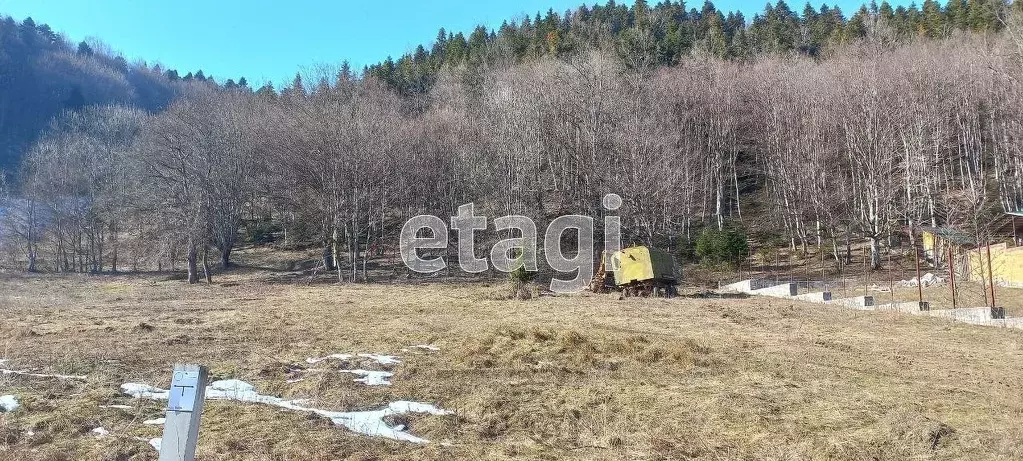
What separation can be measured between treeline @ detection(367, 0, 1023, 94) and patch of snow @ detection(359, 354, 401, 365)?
131 ft

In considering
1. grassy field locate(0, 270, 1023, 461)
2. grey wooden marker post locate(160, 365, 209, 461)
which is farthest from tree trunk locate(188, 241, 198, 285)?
grey wooden marker post locate(160, 365, 209, 461)

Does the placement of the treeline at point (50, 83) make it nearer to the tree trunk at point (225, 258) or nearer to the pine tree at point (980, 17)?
the tree trunk at point (225, 258)

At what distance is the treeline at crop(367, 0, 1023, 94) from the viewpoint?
174ft

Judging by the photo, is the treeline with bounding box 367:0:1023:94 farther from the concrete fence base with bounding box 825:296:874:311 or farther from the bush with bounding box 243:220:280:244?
the concrete fence base with bounding box 825:296:874:311

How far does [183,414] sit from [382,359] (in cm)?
584

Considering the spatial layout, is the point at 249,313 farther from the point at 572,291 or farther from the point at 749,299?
the point at 749,299

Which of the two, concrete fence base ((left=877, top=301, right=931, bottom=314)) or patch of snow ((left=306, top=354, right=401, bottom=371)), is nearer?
patch of snow ((left=306, top=354, right=401, bottom=371))

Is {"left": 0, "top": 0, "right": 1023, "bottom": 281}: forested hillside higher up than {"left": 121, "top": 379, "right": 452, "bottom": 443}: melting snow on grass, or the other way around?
{"left": 0, "top": 0, "right": 1023, "bottom": 281}: forested hillside

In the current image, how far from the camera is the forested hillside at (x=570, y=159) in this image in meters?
32.1

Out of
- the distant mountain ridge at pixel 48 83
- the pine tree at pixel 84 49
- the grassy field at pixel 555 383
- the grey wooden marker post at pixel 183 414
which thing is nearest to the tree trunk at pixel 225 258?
the grassy field at pixel 555 383

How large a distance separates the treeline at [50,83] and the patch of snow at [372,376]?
77.7 m

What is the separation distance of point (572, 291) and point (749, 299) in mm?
6651

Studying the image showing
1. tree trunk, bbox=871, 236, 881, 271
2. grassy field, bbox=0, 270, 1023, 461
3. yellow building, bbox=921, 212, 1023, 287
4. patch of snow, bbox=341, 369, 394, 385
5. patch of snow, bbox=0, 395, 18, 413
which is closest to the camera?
grassy field, bbox=0, 270, 1023, 461

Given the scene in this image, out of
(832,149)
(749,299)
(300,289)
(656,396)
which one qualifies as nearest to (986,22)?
(832,149)
